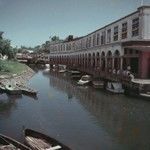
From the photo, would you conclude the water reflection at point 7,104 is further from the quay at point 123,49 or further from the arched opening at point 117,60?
the arched opening at point 117,60

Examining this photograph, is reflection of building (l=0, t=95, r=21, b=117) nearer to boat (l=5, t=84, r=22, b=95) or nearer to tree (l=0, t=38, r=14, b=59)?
boat (l=5, t=84, r=22, b=95)

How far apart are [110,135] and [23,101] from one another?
20359 millimetres

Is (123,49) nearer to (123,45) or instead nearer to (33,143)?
(123,45)

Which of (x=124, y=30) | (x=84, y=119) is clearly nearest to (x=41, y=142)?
(x=84, y=119)

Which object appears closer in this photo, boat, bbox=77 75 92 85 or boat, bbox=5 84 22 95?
boat, bbox=5 84 22 95

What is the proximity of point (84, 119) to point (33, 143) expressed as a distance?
1321cm

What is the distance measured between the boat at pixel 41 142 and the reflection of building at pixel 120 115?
291 inches

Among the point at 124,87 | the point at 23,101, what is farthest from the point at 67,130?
the point at 124,87

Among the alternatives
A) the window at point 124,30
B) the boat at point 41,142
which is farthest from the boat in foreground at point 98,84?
the boat at point 41,142

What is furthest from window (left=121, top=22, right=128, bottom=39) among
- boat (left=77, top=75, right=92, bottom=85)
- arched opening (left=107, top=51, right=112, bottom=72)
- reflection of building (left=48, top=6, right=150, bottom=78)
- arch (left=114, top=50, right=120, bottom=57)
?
boat (left=77, top=75, right=92, bottom=85)

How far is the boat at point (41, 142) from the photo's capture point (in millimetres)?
22264

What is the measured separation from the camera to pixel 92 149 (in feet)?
84.6

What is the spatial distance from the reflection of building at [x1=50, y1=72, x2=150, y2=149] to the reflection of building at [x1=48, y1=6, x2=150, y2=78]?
24.9 ft

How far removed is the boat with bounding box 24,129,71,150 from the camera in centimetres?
2226
